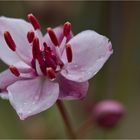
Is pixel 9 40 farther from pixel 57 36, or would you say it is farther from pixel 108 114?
pixel 108 114

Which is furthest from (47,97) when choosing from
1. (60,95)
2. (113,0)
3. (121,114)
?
(113,0)

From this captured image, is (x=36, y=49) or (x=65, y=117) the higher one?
(x=36, y=49)

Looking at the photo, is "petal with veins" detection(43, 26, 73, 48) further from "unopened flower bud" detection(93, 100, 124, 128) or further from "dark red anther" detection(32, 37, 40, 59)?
"unopened flower bud" detection(93, 100, 124, 128)

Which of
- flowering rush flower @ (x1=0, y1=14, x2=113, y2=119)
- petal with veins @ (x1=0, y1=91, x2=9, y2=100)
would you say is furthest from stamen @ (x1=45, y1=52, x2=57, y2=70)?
petal with veins @ (x1=0, y1=91, x2=9, y2=100)

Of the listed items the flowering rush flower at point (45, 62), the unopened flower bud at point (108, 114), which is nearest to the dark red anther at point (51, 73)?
the flowering rush flower at point (45, 62)

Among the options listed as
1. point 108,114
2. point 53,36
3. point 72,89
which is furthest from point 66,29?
point 108,114

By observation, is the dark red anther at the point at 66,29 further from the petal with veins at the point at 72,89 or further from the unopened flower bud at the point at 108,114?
the unopened flower bud at the point at 108,114

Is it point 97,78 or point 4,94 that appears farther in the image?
point 97,78
